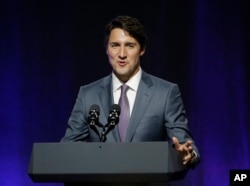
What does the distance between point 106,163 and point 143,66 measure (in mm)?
2245

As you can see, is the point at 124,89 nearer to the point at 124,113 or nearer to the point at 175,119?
the point at 124,113

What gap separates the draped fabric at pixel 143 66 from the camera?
3750 millimetres

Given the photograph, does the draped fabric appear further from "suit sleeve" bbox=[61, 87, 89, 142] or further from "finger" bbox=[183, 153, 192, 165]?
"finger" bbox=[183, 153, 192, 165]

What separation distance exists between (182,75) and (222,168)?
64cm

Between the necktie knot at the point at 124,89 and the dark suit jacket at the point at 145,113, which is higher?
the necktie knot at the point at 124,89

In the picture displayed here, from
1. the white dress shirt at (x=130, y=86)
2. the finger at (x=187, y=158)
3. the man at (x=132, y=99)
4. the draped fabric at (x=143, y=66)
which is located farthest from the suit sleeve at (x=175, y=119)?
the draped fabric at (x=143, y=66)

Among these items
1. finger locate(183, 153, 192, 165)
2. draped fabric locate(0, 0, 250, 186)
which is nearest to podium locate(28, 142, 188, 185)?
finger locate(183, 153, 192, 165)

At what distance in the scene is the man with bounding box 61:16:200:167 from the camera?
2189 mm

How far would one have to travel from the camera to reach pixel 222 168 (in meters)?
3.76

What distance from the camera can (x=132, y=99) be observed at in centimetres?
225

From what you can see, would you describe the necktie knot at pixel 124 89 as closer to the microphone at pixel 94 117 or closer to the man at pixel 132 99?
the man at pixel 132 99

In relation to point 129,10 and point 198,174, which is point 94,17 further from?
point 198,174

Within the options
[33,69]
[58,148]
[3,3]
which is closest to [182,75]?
[33,69]

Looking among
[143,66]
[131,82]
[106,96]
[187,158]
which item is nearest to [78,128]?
[106,96]
